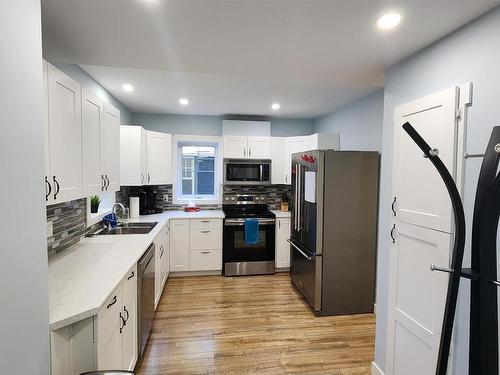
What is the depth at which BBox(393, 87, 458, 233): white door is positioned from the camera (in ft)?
4.84

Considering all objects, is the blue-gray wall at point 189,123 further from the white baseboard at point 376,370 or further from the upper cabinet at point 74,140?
the white baseboard at point 376,370

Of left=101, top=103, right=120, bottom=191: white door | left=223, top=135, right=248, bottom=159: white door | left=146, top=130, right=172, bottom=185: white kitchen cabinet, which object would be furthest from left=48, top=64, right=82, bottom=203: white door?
left=223, top=135, right=248, bottom=159: white door

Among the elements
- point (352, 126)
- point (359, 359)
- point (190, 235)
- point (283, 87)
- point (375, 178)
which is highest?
point (283, 87)

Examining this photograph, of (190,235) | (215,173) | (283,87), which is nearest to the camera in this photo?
(283,87)

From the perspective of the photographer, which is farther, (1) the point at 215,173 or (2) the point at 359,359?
(1) the point at 215,173

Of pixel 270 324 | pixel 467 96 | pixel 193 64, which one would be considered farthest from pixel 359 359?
pixel 193 64

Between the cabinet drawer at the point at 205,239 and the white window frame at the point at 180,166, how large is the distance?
2.46 ft

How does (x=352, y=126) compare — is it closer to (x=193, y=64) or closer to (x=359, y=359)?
(x=193, y=64)

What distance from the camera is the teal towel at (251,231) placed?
3.99 m

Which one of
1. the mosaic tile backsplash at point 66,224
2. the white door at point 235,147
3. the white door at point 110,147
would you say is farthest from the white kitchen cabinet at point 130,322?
the white door at point 235,147

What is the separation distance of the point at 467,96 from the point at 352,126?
2335 mm

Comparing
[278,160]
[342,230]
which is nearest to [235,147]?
[278,160]

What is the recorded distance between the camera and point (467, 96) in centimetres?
140

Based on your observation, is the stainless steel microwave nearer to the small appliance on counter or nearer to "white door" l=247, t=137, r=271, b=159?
"white door" l=247, t=137, r=271, b=159
